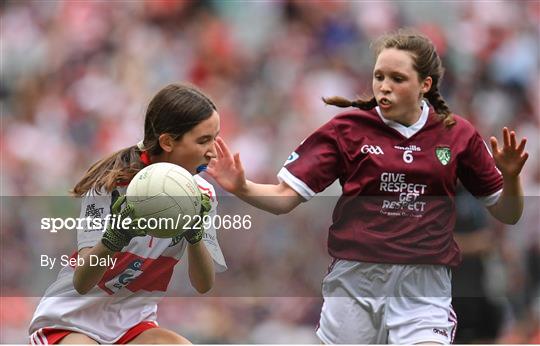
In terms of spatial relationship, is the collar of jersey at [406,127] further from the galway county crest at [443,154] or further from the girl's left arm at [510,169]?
the girl's left arm at [510,169]

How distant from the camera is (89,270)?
4816 mm

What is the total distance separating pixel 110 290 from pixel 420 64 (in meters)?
1.69

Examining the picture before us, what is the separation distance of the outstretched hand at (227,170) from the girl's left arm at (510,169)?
1.10 metres

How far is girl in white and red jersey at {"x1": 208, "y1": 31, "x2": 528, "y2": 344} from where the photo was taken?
4969mm

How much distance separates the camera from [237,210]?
7.48m

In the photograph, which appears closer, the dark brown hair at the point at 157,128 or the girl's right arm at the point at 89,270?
the girl's right arm at the point at 89,270

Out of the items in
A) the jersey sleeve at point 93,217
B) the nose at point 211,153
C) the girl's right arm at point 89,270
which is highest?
the nose at point 211,153

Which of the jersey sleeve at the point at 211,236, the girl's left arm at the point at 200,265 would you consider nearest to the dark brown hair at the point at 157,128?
the jersey sleeve at the point at 211,236

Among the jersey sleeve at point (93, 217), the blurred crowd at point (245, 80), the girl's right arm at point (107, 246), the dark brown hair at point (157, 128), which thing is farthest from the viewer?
the blurred crowd at point (245, 80)

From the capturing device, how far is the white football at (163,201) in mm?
4688

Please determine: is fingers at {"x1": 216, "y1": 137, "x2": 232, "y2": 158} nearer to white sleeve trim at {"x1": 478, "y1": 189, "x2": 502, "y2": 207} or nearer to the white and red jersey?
the white and red jersey

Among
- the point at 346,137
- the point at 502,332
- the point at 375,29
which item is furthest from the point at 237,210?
the point at 375,29

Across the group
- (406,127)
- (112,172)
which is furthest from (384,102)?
(112,172)

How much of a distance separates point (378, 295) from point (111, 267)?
1.16 metres
